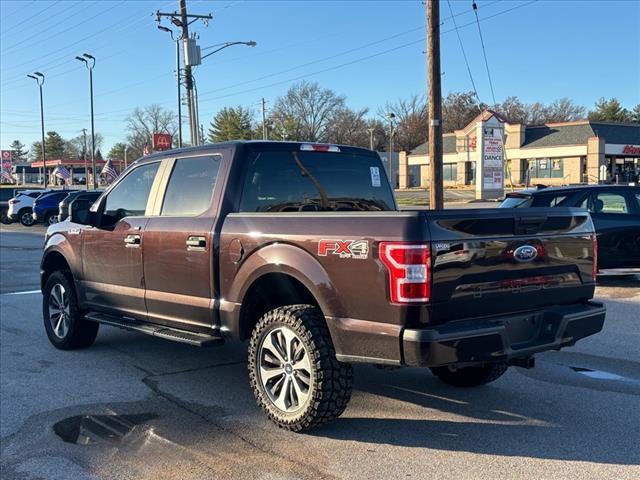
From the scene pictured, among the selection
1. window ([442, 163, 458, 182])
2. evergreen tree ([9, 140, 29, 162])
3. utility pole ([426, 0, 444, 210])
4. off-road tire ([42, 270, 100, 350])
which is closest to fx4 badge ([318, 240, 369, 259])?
off-road tire ([42, 270, 100, 350])

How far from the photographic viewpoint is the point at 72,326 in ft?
21.8

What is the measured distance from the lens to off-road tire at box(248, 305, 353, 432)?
4.05m

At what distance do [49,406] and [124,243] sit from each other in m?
1.57

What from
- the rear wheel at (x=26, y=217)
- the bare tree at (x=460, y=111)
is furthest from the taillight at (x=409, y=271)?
the bare tree at (x=460, y=111)

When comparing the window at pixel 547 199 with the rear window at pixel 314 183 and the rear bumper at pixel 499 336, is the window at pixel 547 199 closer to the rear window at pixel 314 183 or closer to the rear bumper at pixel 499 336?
the rear window at pixel 314 183

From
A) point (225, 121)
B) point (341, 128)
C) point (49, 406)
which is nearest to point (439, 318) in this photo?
point (49, 406)

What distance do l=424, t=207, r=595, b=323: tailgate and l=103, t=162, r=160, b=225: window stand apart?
3.14m

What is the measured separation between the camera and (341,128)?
100625 millimetres

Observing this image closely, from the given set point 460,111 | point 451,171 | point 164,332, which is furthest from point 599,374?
point 460,111

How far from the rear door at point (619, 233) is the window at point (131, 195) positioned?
722 centimetres

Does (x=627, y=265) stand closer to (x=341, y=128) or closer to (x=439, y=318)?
(x=439, y=318)

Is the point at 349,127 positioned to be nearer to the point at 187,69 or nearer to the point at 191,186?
the point at 187,69

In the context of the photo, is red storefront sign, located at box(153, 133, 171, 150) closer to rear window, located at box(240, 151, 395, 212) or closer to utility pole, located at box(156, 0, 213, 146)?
utility pole, located at box(156, 0, 213, 146)

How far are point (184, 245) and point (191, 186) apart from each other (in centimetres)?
56
